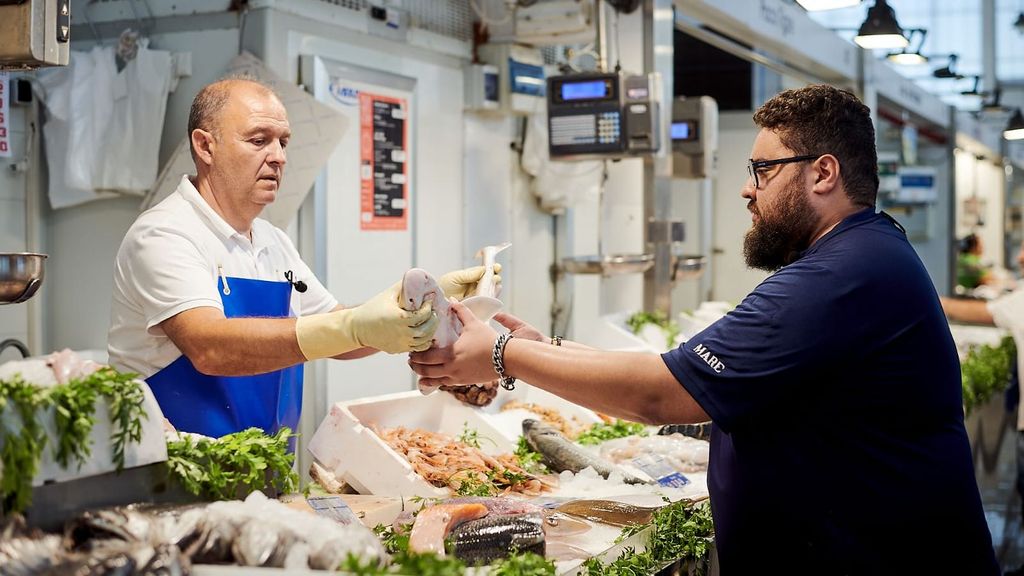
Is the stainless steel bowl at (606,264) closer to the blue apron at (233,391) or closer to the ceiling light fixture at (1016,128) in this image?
the blue apron at (233,391)

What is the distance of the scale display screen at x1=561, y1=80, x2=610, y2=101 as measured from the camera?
6020 mm

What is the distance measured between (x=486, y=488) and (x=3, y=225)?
3016 millimetres

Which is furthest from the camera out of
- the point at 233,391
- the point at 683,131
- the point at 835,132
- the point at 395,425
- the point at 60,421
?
the point at 683,131

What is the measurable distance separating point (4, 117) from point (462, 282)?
8.76ft

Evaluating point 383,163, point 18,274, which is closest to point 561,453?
point 18,274

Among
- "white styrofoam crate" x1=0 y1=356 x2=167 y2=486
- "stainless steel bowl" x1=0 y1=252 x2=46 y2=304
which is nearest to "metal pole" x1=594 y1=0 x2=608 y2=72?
"stainless steel bowl" x1=0 y1=252 x2=46 y2=304

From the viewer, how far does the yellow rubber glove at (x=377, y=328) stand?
262cm

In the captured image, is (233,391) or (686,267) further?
(686,267)

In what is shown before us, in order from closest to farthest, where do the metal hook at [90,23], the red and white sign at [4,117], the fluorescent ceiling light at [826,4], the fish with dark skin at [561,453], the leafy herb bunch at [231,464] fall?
the leafy herb bunch at [231,464]
the fish with dark skin at [561,453]
the red and white sign at [4,117]
the metal hook at [90,23]
the fluorescent ceiling light at [826,4]

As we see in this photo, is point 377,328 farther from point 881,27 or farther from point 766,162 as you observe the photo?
point 881,27

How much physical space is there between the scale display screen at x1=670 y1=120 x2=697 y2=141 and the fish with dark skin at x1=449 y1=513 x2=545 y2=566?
5.06 metres

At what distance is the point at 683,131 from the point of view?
7223 millimetres

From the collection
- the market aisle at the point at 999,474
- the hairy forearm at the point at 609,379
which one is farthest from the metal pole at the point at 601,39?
the hairy forearm at the point at 609,379

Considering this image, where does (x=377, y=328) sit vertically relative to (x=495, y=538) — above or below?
above
